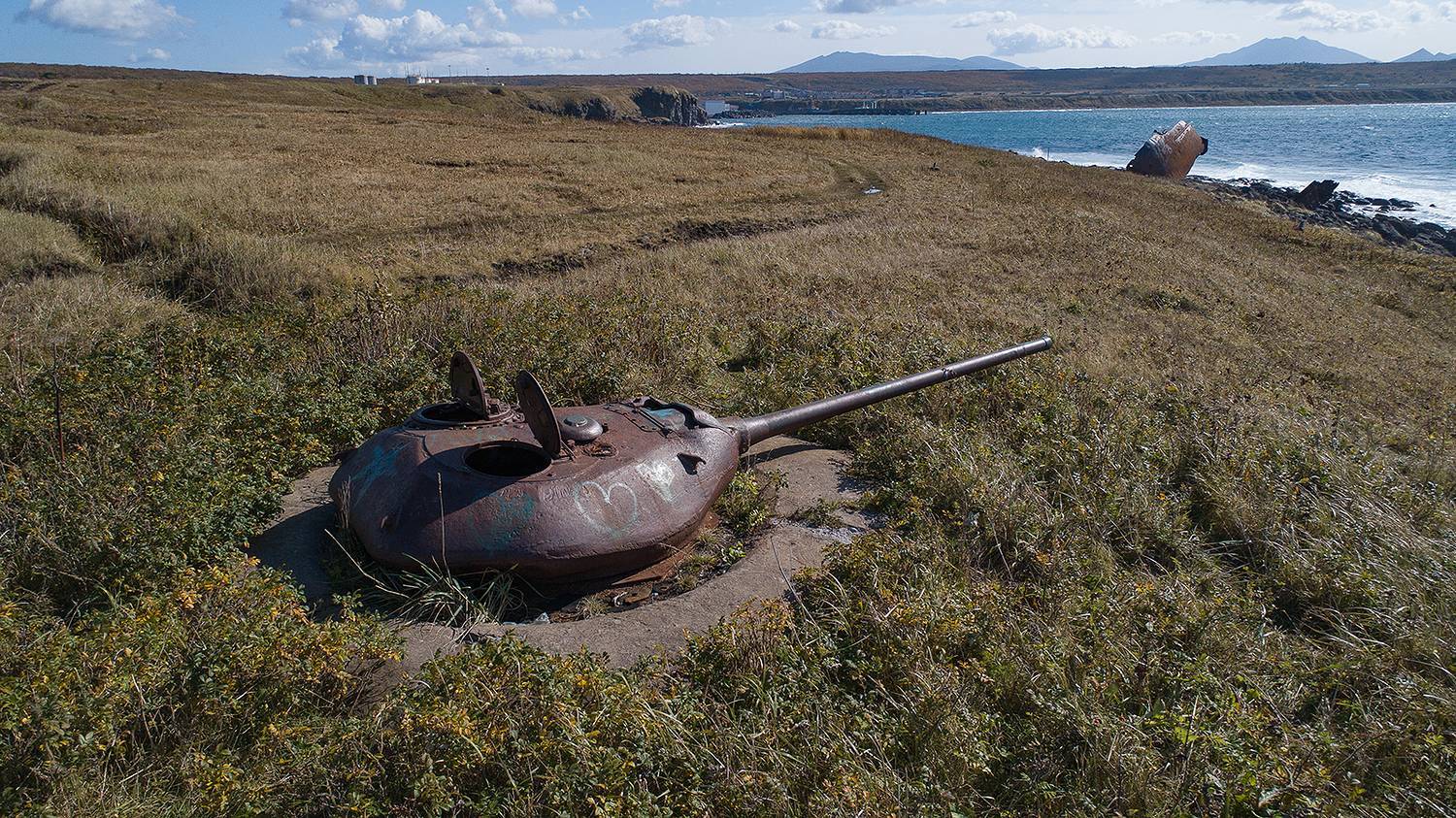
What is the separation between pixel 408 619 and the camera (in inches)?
148

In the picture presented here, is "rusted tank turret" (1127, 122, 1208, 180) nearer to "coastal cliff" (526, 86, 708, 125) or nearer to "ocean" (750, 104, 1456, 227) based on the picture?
"ocean" (750, 104, 1456, 227)

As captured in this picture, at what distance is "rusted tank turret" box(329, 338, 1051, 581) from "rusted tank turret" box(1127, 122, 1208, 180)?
37.1 meters

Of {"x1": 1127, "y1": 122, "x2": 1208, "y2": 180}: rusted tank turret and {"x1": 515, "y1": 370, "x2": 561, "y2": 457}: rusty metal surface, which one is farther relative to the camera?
{"x1": 1127, "y1": 122, "x2": 1208, "y2": 180}: rusted tank turret

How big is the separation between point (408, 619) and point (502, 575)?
1.38 ft

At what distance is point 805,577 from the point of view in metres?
4.14

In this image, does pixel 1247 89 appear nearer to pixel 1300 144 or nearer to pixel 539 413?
pixel 1300 144

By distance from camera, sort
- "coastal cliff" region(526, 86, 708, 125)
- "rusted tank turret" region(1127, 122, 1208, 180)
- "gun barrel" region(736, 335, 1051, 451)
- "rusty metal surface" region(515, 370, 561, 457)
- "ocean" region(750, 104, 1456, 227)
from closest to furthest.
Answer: "rusty metal surface" region(515, 370, 561, 457)
"gun barrel" region(736, 335, 1051, 451)
"rusted tank turret" region(1127, 122, 1208, 180)
"ocean" region(750, 104, 1456, 227)
"coastal cliff" region(526, 86, 708, 125)

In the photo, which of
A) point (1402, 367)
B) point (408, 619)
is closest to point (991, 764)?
point (408, 619)

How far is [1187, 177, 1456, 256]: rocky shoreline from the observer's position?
24.3 meters

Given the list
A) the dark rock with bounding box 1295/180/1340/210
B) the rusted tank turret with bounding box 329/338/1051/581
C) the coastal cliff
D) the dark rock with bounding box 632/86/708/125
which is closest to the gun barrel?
the rusted tank turret with bounding box 329/338/1051/581

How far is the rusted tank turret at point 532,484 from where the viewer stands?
3814 mm

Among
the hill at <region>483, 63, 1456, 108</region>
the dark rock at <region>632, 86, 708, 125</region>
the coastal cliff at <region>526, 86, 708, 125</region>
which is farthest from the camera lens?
the hill at <region>483, 63, 1456, 108</region>

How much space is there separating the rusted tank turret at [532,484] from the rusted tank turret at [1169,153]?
122 ft

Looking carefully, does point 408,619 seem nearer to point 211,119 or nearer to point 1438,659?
point 1438,659
